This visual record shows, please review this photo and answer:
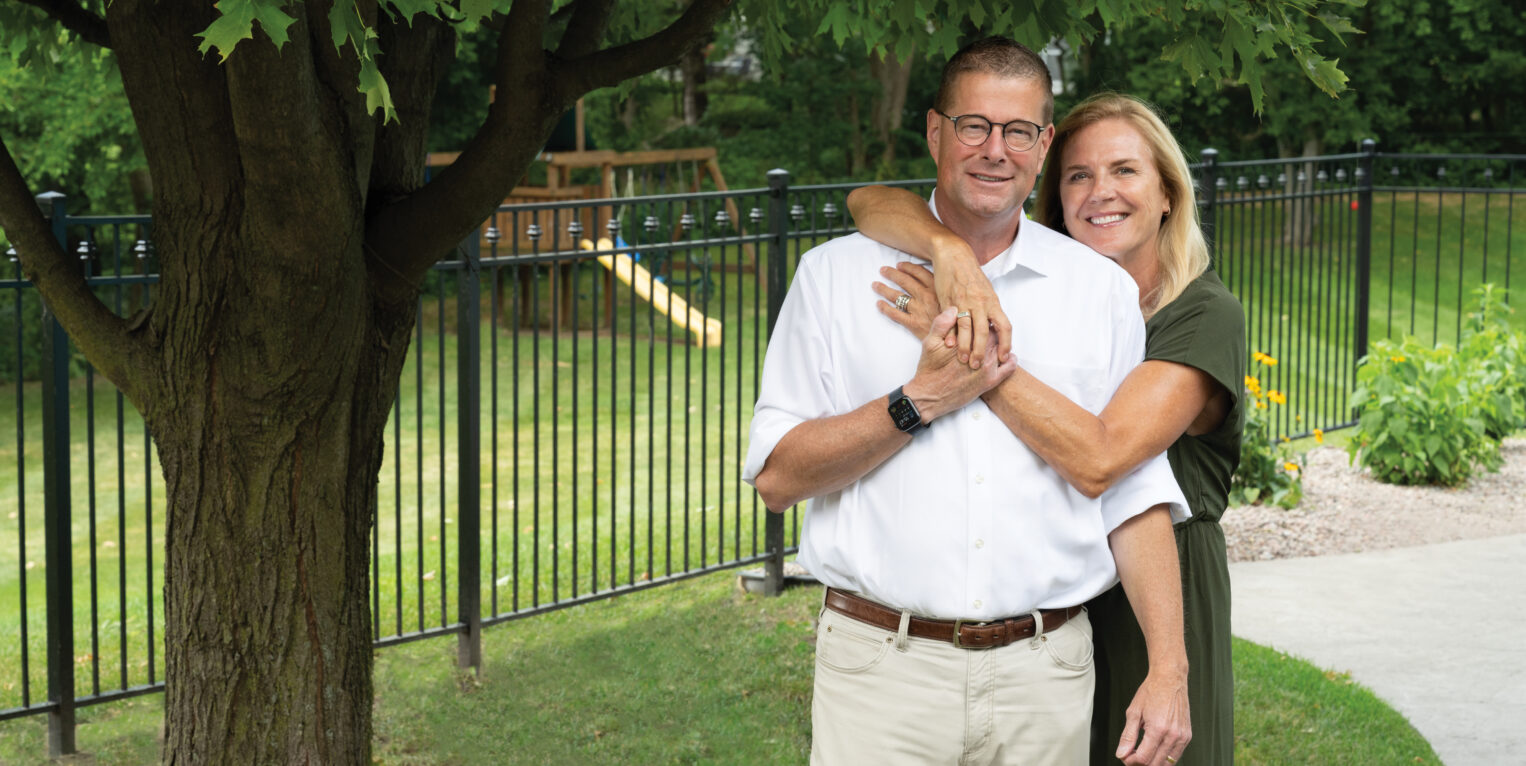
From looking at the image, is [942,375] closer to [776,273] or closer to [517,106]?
[517,106]

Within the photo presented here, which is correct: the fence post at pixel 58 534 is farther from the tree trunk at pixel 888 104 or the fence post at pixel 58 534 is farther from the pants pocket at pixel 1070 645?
the tree trunk at pixel 888 104

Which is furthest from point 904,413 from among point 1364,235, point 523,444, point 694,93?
point 694,93

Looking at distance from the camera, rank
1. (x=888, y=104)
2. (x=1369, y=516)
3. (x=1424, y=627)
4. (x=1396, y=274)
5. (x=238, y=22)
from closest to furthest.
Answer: (x=238, y=22) < (x=1424, y=627) < (x=1369, y=516) < (x=1396, y=274) < (x=888, y=104)

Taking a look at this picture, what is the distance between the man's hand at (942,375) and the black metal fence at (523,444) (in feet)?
7.51

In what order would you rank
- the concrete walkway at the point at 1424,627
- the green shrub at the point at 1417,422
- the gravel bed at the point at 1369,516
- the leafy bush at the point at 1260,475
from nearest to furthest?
the concrete walkway at the point at 1424,627
the gravel bed at the point at 1369,516
the leafy bush at the point at 1260,475
the green shrub at the point at 1417,422

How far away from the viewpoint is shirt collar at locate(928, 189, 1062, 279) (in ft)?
8.94

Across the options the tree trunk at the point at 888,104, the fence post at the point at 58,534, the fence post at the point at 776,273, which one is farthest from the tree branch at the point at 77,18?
the tree trunk at the point at 888,104

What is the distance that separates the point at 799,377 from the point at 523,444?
29.2 ft

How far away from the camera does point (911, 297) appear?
266 centimetres

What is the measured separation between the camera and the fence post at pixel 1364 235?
10305mm

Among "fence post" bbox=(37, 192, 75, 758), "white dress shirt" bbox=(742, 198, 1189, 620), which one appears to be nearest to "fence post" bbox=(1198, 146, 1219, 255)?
"fence post" bbox=(37, 192, 75, 758)

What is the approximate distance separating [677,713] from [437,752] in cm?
86

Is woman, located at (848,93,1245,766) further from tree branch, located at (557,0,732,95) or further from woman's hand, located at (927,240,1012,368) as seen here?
tree branch, located at (557,0,732,95)

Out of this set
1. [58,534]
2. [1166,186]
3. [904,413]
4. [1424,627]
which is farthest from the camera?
[1424,627]
